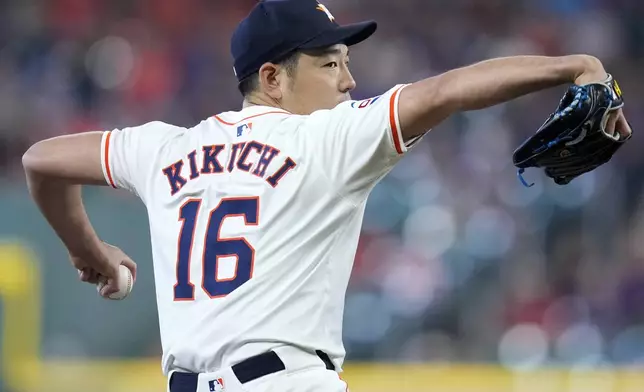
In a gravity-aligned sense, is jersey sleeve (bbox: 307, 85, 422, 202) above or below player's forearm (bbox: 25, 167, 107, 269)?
above

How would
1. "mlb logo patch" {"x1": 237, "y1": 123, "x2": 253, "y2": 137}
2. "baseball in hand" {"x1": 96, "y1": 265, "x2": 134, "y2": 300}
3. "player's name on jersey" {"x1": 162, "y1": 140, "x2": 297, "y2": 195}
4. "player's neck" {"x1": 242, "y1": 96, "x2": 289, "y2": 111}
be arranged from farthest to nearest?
"baseball in hand" {"x1": 96, "y1": 265, "x2": 134, "y2": 300}, "player's neck" {"x1": 242, "y1": 96, "x2": 289, "y2": 111}, "mlb logo patch" {"x1": 237, "y1": 123, "x2": 253, "y2": 137}, "player's name on jersey" {"x1": 162, "y1": 140, "x2": 297, "y2": 195}

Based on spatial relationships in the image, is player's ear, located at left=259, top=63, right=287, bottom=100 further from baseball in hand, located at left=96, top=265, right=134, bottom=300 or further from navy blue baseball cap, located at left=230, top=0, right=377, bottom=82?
baseball in hand, located at left=96, top=265, right=134, bottom=300

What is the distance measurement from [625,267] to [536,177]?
84cm

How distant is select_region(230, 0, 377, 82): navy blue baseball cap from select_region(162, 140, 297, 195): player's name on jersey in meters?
0.38

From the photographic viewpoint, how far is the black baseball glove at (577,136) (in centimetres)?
225

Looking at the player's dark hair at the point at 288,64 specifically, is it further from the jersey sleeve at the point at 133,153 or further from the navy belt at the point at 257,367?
the navy belt at the point at 257,367

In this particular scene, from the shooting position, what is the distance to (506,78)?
7.40 ft

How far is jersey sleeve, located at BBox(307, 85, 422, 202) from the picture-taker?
2.50m

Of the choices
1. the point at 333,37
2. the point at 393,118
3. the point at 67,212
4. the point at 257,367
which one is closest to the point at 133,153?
the point at 67,212

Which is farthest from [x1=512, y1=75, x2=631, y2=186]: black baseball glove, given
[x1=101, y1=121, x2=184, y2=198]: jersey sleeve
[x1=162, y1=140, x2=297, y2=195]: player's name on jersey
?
[x1=101, y1=121, x2=184, y2=198]: jersey sleeve

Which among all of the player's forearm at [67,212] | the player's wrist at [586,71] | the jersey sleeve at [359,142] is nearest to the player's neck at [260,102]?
the jersey sleeve at [359,142]

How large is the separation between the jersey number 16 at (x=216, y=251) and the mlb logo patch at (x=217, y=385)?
0.21 m

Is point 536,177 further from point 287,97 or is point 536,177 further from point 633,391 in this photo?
point 287,97

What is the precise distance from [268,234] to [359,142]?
13.5 inches
